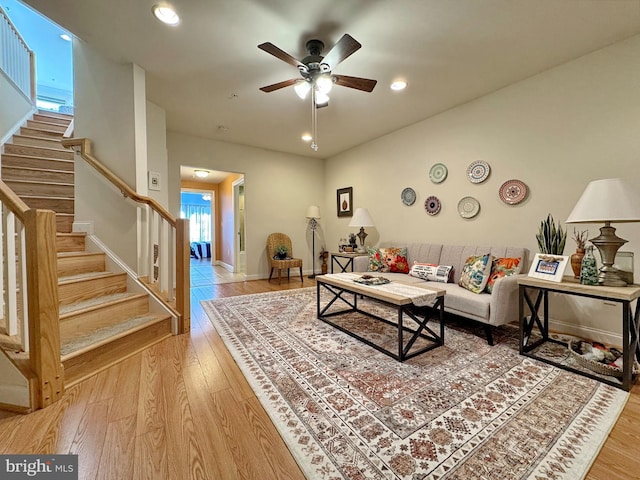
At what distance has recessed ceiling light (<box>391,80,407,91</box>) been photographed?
2.82 metres

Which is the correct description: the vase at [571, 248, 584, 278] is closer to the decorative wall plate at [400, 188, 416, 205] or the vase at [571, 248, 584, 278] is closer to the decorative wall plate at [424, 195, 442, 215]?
the decorative wall plate at [424, 195, 442, 215]

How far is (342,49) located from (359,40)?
459mm

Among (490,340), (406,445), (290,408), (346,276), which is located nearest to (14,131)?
(346,276)

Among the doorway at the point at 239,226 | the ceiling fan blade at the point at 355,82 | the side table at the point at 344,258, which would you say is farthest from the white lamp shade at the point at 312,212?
the ceiling fan blade at the point at 355,82

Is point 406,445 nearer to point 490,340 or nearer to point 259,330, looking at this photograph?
point 490,340

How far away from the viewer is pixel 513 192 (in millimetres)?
2869

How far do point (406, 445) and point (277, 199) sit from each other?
15.5 feet

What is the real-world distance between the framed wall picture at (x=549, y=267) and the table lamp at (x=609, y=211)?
211 mm

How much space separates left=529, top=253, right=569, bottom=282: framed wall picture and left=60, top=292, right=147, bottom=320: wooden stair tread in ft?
11.3

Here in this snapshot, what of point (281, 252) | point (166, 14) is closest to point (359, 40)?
point (166, 14)

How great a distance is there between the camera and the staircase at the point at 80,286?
6.11ft

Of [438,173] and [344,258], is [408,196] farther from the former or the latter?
[344,258]

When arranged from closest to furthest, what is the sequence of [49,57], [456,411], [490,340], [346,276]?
[456,411] → [490,340] → [346,276] → [49,57]

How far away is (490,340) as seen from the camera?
2.22m
